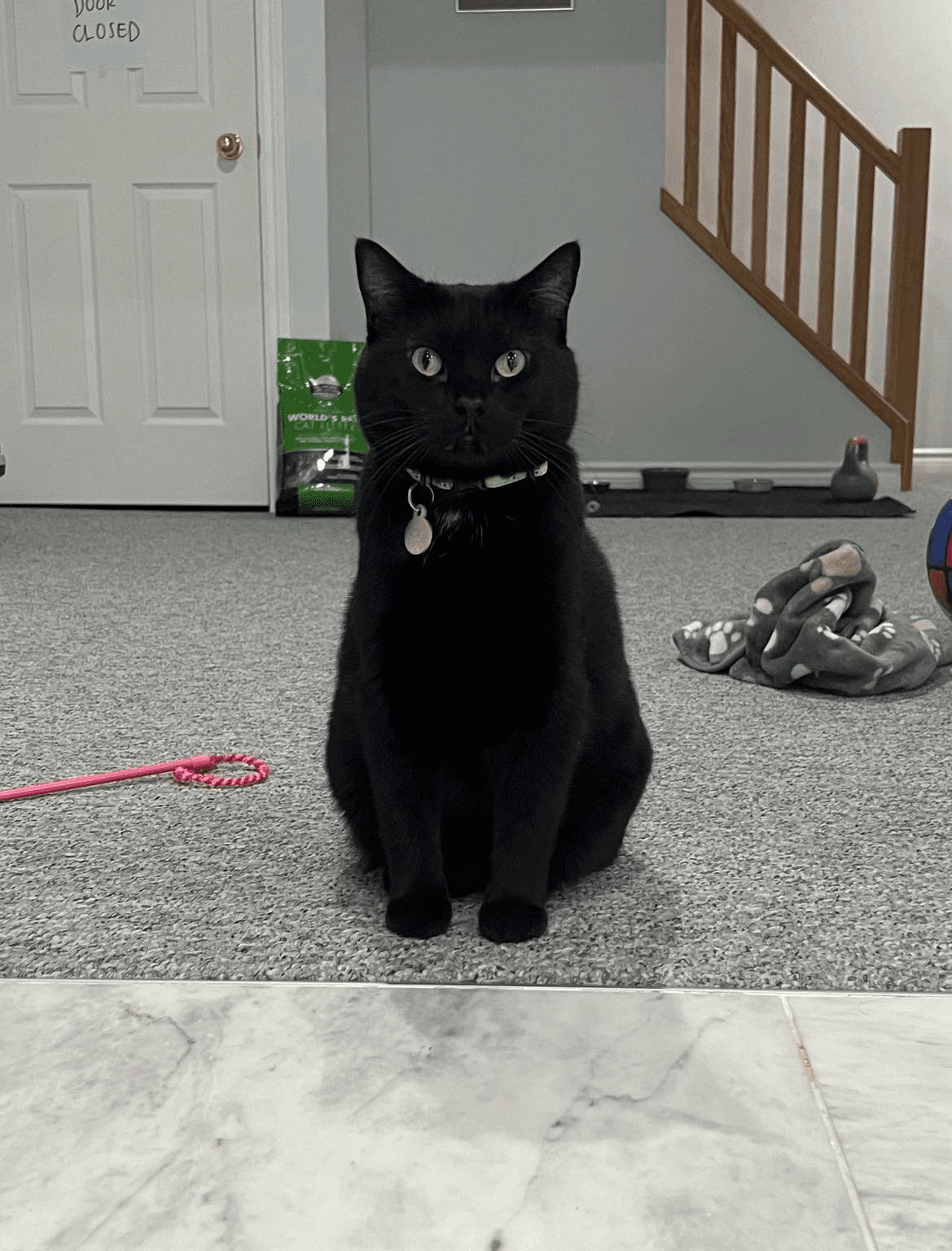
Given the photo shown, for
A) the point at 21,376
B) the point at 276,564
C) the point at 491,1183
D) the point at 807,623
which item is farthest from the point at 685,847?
the point at 21,376

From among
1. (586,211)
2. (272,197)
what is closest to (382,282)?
(272,197)

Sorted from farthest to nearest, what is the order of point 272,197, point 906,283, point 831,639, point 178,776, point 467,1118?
point 906,283, point 272,197, point 831,639, point 178,776, point 467,1118

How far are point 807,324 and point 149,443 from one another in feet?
7.45

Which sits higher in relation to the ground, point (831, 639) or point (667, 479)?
point (831, 639)

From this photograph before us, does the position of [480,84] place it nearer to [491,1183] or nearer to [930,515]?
[930,515]

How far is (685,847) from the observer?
109 cm

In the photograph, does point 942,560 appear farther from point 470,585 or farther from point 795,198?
point 795,198

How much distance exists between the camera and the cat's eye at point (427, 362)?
91 centimetres

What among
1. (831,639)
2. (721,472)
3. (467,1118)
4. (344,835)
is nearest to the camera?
(467,1118)

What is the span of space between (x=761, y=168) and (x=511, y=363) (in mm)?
3570

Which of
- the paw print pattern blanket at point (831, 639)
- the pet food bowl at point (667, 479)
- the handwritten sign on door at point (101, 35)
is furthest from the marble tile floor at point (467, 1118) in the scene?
the pet food bowl at point (667, 479)

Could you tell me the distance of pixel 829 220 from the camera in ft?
13.4

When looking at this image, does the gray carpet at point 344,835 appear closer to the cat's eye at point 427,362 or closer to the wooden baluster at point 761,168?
the cat's eye at point 427,362

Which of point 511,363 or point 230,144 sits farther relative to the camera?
point 230,144
